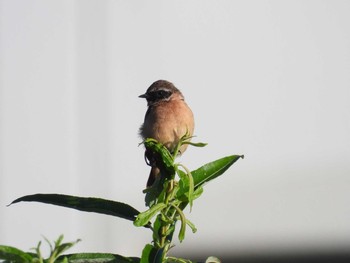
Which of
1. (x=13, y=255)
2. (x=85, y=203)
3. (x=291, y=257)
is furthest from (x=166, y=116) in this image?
(x=291, y=257)

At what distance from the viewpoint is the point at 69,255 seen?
2.50 meters

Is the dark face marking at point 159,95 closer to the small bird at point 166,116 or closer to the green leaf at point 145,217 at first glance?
the small bird at point 166,116

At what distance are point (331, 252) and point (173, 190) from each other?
59.6 feet

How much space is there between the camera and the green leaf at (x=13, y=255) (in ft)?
6.96

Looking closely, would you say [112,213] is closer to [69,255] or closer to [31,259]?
[69,255]

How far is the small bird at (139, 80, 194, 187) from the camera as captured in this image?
193 inches

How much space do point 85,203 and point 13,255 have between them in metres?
0.54

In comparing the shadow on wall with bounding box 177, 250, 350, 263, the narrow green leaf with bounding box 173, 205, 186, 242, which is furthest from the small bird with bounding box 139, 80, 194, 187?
the shadow on wall with bounding box 177, 250, 350, 263

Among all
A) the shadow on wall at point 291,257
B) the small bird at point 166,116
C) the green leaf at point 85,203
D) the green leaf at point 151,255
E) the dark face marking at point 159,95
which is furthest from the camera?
the shadow on wall at point 291,257

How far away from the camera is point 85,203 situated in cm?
267

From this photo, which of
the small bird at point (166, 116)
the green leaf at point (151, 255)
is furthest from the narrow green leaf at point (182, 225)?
the small bird at point (166, 116)

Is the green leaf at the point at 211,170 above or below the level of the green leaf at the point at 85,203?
above

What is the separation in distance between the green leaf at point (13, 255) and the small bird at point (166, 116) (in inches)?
93.9

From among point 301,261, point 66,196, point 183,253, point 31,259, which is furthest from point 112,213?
point 183,253
